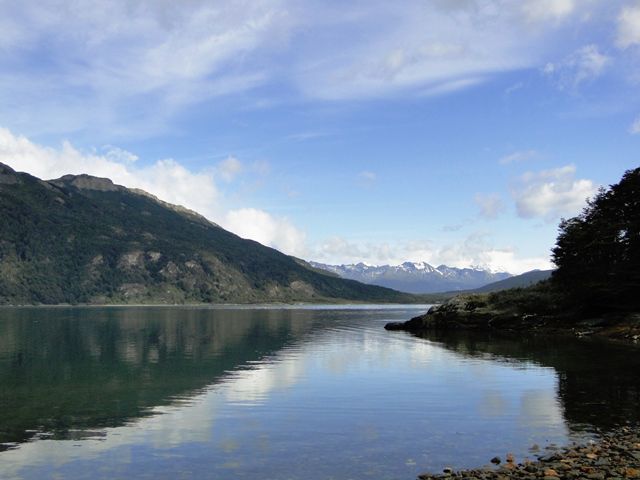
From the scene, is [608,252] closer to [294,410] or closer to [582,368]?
[582,368]

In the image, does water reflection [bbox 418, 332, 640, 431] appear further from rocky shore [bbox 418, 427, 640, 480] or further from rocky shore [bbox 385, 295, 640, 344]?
rocky shore [bbox 385, 295, 640, 344]

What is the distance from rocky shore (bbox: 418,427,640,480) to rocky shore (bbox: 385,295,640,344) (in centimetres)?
6334

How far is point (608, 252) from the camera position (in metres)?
107

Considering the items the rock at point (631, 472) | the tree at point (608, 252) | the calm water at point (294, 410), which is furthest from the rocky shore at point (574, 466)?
the tree at point (608, 252)

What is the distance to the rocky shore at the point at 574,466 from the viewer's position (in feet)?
69.0

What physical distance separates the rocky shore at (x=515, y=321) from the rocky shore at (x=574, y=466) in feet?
208

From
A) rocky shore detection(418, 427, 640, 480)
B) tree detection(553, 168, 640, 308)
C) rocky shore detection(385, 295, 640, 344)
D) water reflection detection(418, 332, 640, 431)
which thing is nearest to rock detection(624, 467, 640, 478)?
rocky shore detection(418, 427, 640, 480)

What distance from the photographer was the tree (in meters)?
99.6

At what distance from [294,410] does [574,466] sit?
61.0 feet

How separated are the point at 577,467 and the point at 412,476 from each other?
Answer: 6217 millimetres

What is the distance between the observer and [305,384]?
4797 centimetres

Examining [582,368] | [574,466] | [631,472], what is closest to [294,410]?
[574,466]

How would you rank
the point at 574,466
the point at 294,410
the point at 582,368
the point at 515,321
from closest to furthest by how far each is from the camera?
the point at 574,466 → the point at 294,410 → the point at 582,368 → the point at 515,321

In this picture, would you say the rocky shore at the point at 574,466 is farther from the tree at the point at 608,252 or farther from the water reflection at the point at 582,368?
the tree at the point at 608,252
